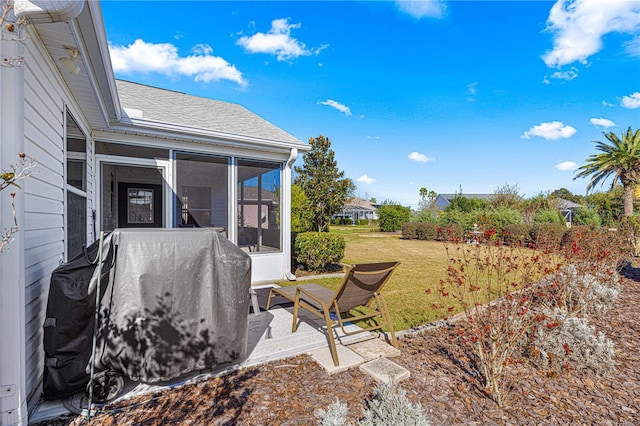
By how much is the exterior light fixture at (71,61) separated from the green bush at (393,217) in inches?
1016

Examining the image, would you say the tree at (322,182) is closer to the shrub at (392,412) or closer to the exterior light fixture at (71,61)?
the exterior light fixture at (71,61)

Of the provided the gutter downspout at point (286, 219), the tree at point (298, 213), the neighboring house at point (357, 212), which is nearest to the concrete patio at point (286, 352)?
the gutter downspout at point (286, 219)

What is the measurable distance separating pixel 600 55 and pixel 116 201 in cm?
1880

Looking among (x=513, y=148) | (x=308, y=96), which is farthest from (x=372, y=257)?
Answer: (x=513, y=148)

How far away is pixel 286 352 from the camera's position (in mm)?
3457

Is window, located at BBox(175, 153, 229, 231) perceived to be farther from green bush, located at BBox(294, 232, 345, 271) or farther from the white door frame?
green bush, located at BBox(294, 232, 345, 271)

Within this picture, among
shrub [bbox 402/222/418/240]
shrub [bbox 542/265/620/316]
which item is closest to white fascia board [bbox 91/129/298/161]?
shrub [bbox 542/265/620/316]

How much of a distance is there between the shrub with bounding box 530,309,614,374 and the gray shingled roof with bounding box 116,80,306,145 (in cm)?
562

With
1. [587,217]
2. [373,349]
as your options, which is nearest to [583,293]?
[373,349]

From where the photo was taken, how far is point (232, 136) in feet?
19.8

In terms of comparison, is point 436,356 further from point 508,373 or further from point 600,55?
point 600,55

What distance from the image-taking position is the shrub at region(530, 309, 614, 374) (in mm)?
3176

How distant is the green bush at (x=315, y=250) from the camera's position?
804 centimetres

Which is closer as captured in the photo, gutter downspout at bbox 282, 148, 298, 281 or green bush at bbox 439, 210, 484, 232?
gutter downspout at bbox 282, 148, 298, 281
